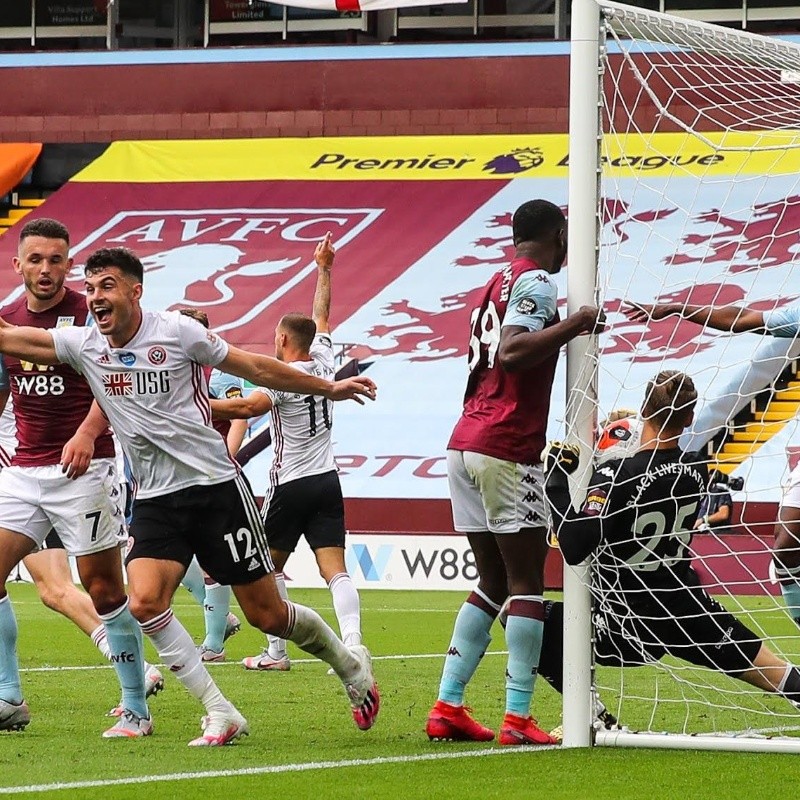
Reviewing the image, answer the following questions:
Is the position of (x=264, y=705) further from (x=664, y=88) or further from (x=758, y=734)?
(x=664, y=88)

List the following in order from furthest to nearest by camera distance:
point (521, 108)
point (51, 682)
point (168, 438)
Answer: point (521, 108) → point (51, 682) → point (168, 438)

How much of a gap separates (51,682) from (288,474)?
1.77m

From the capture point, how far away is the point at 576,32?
20.6 feet

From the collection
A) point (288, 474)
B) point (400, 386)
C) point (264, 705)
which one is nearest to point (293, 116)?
point (400, 386)

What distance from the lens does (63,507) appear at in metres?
6.91

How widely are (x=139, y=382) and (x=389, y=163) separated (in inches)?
704

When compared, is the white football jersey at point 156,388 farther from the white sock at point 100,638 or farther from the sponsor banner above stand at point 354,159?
the sponsor banner above stand at point 354,159

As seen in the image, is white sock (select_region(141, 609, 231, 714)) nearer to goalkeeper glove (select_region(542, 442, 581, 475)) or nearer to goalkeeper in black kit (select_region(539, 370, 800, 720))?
goalkeeper in black kit (select_region(539, 370, 800, 720))

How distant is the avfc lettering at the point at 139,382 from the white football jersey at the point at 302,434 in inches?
116

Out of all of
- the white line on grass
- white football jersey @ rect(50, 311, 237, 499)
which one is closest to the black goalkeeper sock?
white football jersey @ rect(50, 311, 237, 499)

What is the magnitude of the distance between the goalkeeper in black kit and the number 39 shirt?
25 centimetres

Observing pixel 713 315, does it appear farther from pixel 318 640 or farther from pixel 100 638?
pixel 100 638

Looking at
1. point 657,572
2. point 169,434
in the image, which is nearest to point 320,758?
point 169,434

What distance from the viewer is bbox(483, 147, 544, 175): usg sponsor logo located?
22.9 meters
